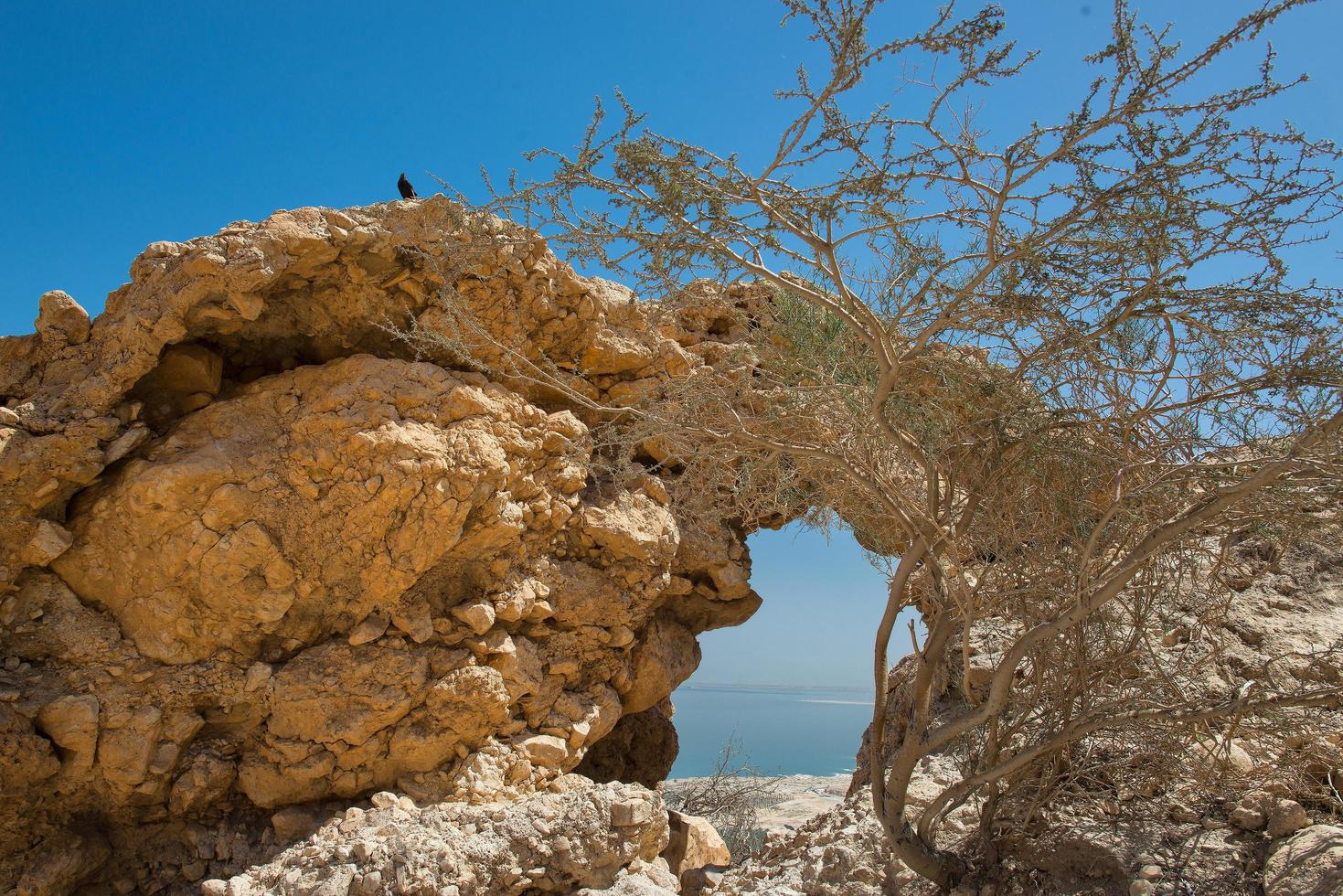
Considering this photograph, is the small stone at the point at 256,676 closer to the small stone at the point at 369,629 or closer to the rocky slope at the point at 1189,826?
the small stone at the point at 369,629

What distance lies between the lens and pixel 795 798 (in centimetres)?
1480

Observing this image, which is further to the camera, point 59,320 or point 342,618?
point 342,618

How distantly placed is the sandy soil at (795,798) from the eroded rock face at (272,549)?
19.6ft

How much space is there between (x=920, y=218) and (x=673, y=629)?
17.4ft

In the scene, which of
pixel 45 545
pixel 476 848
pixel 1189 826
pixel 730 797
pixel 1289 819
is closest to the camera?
pixel 1289 819

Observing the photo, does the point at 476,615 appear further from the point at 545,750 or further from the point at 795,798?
the point at 795,798

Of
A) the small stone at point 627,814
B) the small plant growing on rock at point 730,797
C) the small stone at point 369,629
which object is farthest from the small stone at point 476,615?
the small plant growing on rock at point 730,797

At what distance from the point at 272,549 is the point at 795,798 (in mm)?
11530

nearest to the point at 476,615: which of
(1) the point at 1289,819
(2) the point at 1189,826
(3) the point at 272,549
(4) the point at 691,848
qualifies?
(3) the point at 272,549

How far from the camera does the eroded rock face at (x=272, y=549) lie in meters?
5.62

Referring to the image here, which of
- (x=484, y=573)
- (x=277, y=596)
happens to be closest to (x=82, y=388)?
(x=277, y=596)

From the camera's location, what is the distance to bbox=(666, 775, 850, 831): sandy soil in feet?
40.4

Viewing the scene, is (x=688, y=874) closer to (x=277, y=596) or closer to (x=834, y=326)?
(x=277, y=596)

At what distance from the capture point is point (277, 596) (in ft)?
19.4
